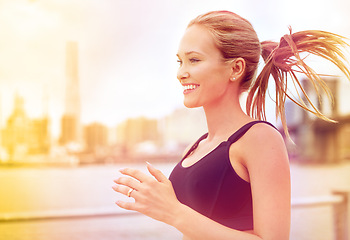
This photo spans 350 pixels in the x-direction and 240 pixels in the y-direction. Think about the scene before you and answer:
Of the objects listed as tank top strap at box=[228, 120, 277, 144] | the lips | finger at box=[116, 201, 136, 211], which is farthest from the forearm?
the lips

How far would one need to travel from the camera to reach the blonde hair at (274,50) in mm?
1107

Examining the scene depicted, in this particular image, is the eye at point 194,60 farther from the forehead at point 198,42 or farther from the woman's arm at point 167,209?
the woman's arm at point 167,209

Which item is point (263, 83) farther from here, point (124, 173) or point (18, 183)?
point (18, 183)

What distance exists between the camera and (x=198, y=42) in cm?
111

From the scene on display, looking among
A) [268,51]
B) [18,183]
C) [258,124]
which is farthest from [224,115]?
[18,183]

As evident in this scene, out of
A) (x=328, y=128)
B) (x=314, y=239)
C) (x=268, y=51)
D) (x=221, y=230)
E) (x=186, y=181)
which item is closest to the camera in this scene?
(x=221, y=230)

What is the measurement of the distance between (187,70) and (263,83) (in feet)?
0.74

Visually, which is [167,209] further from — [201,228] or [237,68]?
[237,68]

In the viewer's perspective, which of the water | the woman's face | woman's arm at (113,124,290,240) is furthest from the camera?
the water

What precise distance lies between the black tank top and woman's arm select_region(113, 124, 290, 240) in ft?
0.18

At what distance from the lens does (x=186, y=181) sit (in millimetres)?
1091

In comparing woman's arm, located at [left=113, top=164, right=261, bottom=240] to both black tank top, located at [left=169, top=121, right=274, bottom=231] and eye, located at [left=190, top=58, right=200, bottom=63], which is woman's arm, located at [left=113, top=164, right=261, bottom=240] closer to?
black tank top, located at [left=169, top=121, right=274, bottom=231]

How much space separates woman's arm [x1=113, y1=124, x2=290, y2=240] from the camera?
94 cm

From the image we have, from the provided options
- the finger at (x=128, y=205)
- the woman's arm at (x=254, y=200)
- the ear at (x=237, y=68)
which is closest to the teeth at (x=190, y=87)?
the ear at (x=237, y=68)
